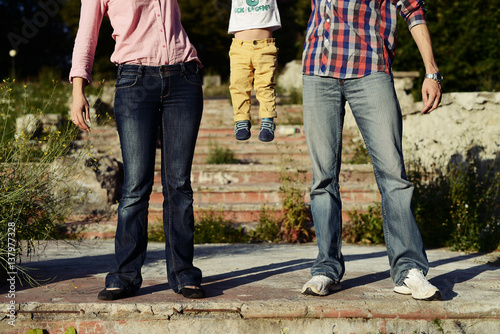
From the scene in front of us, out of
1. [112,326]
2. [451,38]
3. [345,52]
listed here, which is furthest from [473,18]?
[112,326]

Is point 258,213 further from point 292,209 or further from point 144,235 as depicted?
point 144,235

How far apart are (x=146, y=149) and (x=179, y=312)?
930 millimetres

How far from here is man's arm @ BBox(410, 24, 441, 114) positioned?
296cm

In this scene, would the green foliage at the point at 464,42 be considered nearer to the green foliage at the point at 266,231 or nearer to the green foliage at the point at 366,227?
the green foliage at the point at 366,227

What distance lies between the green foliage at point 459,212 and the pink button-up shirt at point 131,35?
3.63 metres

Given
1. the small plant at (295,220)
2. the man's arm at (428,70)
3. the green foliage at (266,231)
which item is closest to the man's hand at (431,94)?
the man's arm at (428,70)

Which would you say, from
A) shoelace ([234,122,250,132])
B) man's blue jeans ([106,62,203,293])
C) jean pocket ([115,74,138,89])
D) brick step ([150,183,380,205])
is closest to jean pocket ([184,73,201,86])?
man's blue jeans ([106,62,203,293])

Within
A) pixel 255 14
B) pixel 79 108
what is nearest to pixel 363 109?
pixel 255 14

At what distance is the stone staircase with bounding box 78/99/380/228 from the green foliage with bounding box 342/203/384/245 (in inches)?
9.0

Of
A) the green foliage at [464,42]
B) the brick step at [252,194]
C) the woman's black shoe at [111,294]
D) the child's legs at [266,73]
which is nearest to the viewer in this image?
the woman's black shoe at [111,294]

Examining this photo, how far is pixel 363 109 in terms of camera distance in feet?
9.81

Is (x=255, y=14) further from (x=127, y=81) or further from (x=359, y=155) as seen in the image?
(x=359, y=155)

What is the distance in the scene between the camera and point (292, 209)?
576 centimetres

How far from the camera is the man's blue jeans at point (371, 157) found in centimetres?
293
